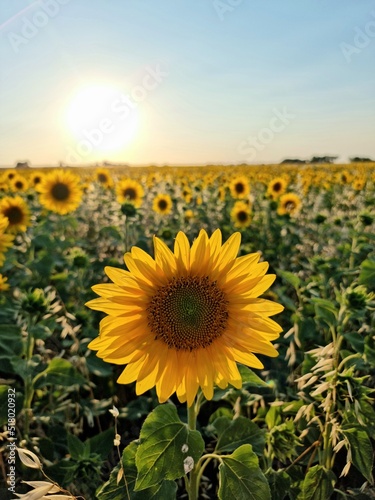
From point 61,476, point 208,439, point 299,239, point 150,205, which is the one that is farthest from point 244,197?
point 61,476

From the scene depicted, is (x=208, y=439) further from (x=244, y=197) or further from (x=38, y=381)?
(x=244, y=197)

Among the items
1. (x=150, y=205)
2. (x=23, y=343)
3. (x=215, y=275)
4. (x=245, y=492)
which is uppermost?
(x=150, y=205)

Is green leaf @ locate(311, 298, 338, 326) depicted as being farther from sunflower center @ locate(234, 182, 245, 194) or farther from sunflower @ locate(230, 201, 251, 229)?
sunflower center @ locate(234, 182, 245, 194)

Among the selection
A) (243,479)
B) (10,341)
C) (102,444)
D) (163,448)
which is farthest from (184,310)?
(10,341)

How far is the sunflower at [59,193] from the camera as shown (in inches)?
241

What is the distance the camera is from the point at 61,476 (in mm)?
2045

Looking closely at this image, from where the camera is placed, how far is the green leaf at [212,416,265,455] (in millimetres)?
1714

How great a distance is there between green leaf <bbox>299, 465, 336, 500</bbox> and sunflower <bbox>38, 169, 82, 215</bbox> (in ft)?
16.1

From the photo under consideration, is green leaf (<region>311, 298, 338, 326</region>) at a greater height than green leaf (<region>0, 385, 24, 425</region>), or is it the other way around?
green leaf (<region>311, 298, 338, 326</region>)

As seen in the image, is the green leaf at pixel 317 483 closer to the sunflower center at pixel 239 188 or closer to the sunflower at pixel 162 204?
the sunflower at pixel 162 204

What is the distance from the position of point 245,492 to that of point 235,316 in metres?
0.52

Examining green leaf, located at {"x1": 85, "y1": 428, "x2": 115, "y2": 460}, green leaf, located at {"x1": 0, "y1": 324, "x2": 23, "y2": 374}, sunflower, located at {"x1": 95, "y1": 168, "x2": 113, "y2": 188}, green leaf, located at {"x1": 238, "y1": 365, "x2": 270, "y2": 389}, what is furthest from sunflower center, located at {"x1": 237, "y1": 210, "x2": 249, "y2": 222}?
green leaf, located at {"x1": 238, "y1": 365, "x2": 270, "y2": 389}

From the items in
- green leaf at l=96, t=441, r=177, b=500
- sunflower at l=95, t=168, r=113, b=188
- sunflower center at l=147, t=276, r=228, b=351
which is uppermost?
sunflower at l=95, t=168, r=113, b=188

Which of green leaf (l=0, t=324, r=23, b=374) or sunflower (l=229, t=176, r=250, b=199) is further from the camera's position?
sunflower (l=229, t=176, r=250, b=199)
